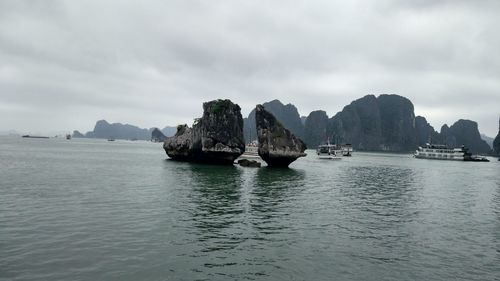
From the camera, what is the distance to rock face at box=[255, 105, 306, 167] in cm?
6844

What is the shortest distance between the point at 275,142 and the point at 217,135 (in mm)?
11871

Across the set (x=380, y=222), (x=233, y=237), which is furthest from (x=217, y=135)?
(x=233, y=237)

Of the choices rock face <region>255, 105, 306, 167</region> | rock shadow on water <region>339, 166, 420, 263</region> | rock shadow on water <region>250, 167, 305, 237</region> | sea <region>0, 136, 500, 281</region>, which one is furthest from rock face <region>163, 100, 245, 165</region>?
sea <region>0, 136, 500, 281</region>

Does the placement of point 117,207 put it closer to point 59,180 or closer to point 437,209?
point 59,180

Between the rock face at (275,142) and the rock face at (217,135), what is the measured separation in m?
5.59

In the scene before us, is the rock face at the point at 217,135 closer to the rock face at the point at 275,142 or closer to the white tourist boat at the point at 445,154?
the rock face at the point at 275,142

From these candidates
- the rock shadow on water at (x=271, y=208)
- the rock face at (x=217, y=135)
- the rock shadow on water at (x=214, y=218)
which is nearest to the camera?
the rock shadow on water at (x=214, y=218)

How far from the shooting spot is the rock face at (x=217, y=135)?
71.2 metres

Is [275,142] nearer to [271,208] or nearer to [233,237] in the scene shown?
[271,208]

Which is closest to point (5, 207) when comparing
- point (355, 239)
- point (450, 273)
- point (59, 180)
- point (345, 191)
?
point (59, 180)

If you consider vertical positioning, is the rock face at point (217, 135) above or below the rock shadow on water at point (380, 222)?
above

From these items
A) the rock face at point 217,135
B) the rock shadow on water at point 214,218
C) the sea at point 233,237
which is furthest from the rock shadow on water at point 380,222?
the rock face at point 217,135

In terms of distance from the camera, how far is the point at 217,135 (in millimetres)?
70938

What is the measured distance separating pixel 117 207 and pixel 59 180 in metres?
18.2
